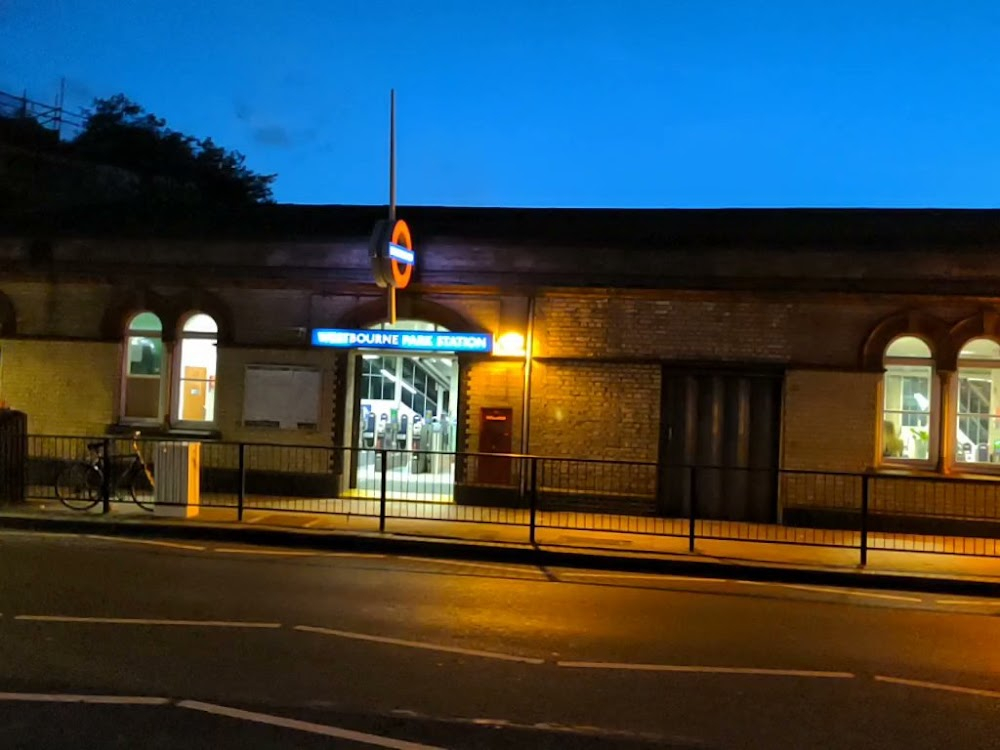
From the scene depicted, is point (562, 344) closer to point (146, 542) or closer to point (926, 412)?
point (926, 412)

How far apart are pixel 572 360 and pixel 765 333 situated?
298 cm

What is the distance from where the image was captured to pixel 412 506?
47.7 ft

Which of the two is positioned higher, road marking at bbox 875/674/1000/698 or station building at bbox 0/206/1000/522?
station building at bbox 0/206/1000/522

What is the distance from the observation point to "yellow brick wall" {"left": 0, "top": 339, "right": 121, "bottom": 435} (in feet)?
51.8

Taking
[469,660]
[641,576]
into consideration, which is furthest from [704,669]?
[641,576]

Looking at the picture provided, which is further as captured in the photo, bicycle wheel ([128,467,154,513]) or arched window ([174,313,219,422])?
arched window ([174,313,219,422])

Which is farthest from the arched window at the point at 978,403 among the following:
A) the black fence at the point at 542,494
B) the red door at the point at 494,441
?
the red door at the point at 494,441

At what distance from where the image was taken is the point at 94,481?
13508 mm

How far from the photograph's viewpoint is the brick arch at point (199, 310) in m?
15.5

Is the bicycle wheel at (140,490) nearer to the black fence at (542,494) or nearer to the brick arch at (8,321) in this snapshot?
the black fence at (542,494)

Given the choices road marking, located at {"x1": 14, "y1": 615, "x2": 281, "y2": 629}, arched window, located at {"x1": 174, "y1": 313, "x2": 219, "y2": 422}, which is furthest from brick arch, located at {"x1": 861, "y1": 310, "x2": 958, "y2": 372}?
arched window, located at {"x1": 174, "y1": 313, "x2": 219, "y2": 422}

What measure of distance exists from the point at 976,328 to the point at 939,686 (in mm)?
8765

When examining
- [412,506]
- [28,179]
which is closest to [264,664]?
[412,506]

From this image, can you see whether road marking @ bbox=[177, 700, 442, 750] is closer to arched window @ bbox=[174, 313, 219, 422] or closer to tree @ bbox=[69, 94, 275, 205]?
arched window @ bbox=[174, 313, 219, 422]
